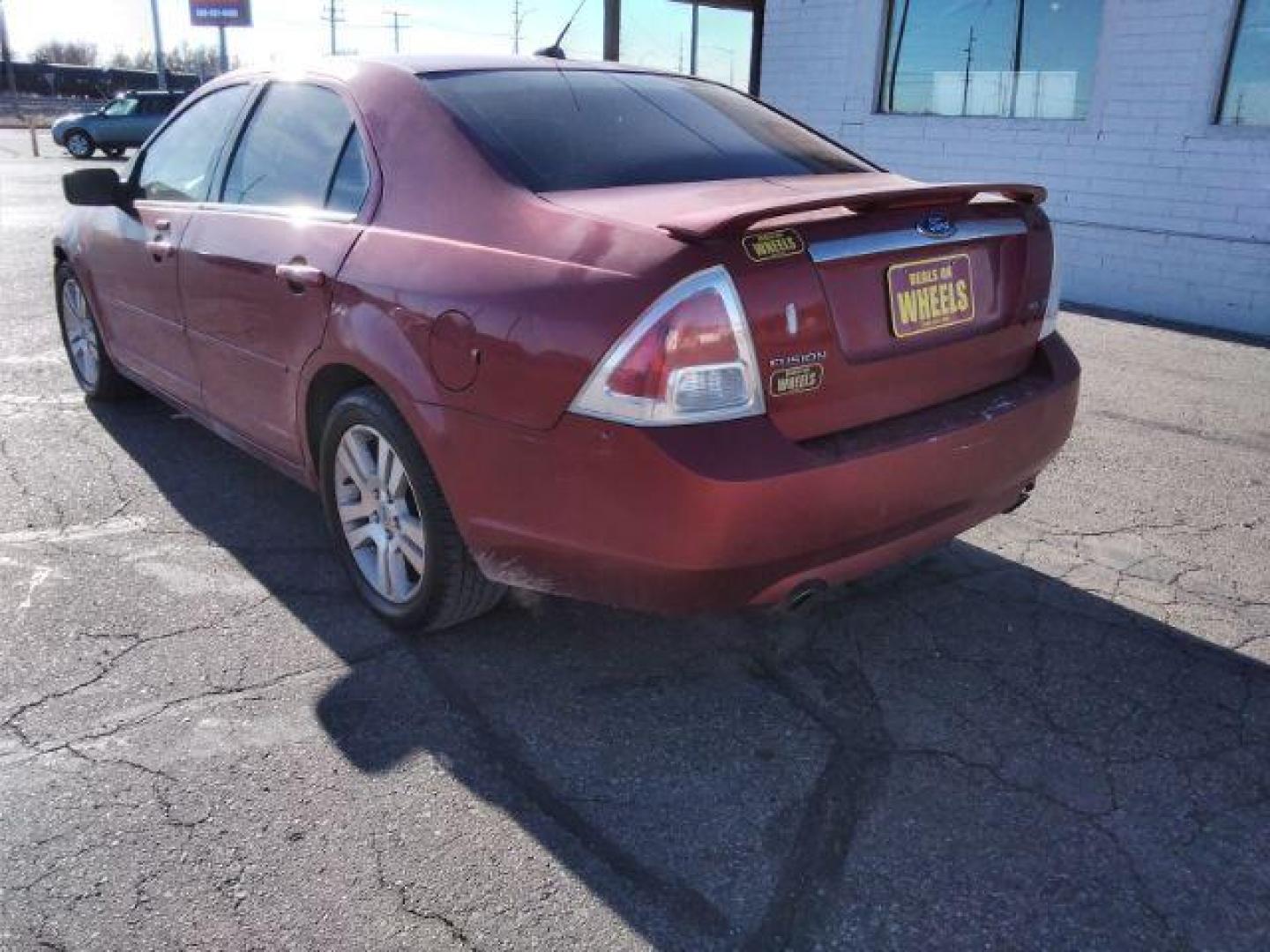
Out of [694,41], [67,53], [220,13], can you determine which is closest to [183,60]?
[67,53]

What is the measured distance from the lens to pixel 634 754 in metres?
2.67

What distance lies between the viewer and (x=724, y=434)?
236 centimetres

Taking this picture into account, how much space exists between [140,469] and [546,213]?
284 cm

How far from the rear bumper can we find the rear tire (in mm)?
3289

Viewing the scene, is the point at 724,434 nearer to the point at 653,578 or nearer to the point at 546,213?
the point at 653,578

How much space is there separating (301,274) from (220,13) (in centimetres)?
5670

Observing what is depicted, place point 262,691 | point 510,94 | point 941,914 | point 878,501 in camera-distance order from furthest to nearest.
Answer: point 510,94
point 262,691
point 878,501
point 941,914

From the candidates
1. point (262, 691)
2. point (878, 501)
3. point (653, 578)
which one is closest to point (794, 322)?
point (878, 501)

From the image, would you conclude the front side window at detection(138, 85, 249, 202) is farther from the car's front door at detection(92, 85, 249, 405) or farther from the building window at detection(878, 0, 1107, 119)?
the building window at detection(878, 0, 1107, 119)

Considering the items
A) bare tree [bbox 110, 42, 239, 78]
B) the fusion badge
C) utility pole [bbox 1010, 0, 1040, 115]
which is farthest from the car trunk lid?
bare tree [bbox 110, 42, 239, 78]

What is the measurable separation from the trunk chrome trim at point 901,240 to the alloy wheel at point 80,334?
13.4 ft

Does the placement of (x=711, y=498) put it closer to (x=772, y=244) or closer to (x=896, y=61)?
(x=772, y=244)

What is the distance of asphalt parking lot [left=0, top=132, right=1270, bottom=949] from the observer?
2162 millimetres

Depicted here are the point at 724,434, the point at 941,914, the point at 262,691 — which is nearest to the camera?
the point at 941,914
